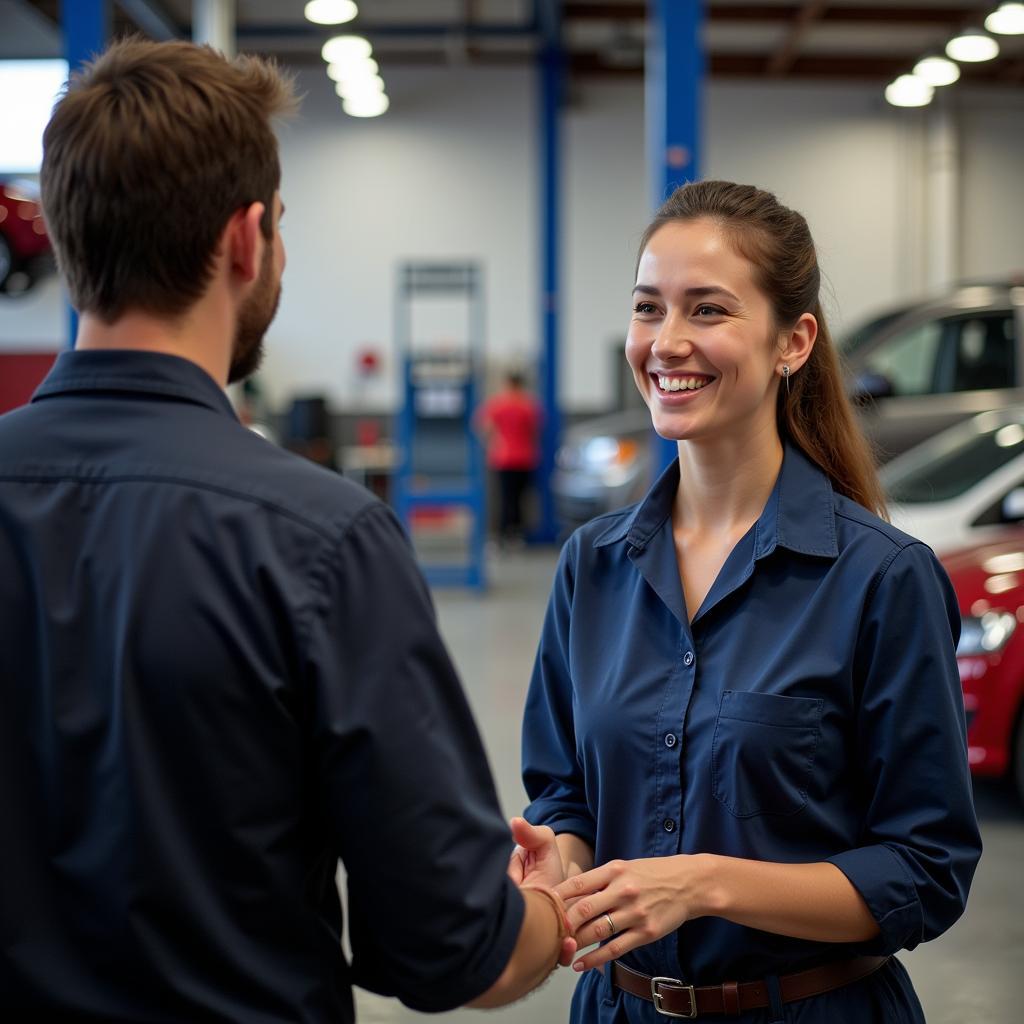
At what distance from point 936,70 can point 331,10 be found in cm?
582

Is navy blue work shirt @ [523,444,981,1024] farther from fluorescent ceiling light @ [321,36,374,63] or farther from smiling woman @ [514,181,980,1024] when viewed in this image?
fluorescent ceiling light @ [321,36,374,63]

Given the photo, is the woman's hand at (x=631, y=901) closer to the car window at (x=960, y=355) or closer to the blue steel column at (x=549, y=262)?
the car window at (x=960, y=355)

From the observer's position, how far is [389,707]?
97 cm

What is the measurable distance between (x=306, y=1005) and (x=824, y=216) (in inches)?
575

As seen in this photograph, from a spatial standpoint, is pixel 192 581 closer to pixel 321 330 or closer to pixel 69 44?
pixel 69 44

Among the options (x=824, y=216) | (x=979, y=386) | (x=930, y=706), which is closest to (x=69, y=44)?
(x=930, y=706)

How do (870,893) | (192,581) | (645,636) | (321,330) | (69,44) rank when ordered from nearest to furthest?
(192,581), (870,893), (645,636), (69,44), (321,330)

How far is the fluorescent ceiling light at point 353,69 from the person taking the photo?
38.0 ft

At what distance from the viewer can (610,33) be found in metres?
13.5

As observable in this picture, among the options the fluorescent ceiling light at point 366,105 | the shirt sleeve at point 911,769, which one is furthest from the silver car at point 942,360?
the fluorescent ceiling light at point 366,105

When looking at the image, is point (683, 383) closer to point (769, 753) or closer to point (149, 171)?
point (769, 753)

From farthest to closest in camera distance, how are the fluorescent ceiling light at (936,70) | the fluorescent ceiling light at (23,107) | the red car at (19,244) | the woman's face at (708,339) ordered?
the fluorescent ceiling light at (936,70) → the red car at (19,244) → the fluorescent ceiling light at (23,107) → the woman's face at (708,339)

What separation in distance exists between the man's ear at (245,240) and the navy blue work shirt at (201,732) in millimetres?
135

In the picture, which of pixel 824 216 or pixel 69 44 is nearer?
pixel 69 44
